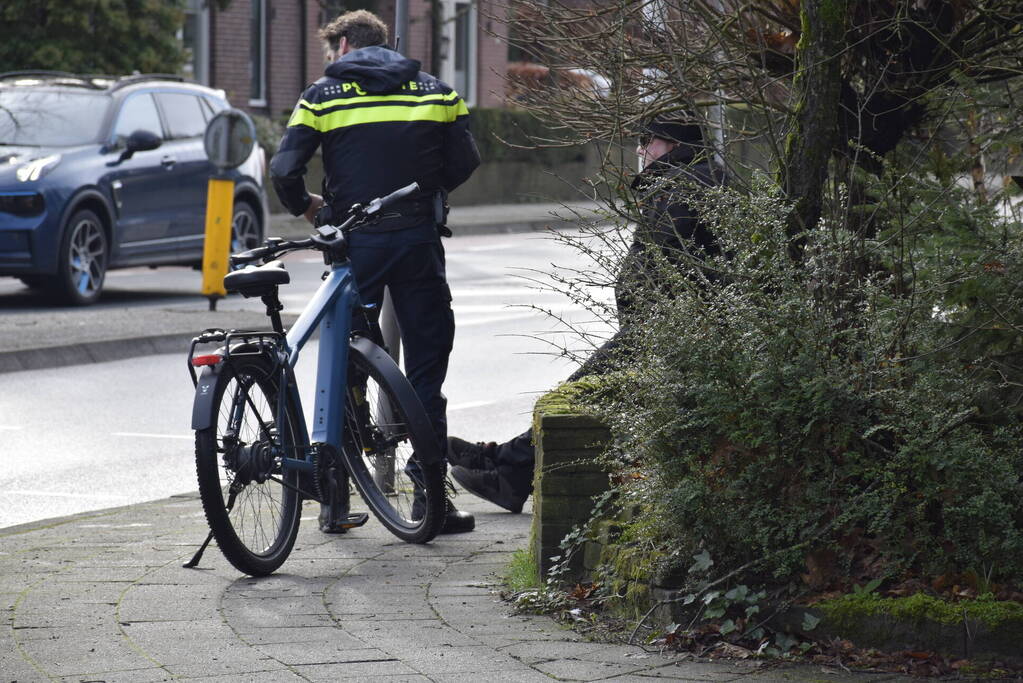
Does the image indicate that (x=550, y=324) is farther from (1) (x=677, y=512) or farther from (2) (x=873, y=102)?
(1) (x=677, y=512)

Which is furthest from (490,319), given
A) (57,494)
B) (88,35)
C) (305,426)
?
(88,35)

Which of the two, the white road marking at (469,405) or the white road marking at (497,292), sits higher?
the white road marking at (497,292)

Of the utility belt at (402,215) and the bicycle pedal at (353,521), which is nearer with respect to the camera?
the bicycle pedal at (353,521)

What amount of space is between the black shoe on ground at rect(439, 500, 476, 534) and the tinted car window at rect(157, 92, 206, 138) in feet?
38.0

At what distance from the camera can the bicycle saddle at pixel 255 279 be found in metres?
6.03

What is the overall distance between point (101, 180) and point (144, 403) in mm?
5651

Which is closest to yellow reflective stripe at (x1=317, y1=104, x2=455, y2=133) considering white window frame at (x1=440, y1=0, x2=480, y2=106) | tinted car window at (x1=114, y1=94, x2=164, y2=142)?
tinted car window at (x1=114, y1=94, x2=164, y2=142)

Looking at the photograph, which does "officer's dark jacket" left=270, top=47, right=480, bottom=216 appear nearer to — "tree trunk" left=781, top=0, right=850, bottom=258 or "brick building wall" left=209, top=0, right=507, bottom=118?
"tree trunk" left=781, top=0, right=850, bottom=258

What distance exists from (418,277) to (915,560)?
270cm

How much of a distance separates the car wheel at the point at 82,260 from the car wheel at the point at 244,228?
197 centimetres

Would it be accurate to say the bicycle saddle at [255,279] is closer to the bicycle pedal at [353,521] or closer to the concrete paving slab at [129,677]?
the bicycle pedal at [353,521]

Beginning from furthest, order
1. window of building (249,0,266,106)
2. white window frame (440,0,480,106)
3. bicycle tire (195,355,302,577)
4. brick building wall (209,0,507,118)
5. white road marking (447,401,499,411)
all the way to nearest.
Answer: white window frame (440,0,480,106) < window of building (249,0,266,106) < brick building wall (209,0,507,118) < white road marking (447,401,499,411) < bicycle tire (195,355,302,577)

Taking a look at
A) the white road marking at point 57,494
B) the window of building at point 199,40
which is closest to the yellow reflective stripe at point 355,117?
the white road marking at point 57,494

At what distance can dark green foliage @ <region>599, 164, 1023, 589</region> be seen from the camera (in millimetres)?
4582
